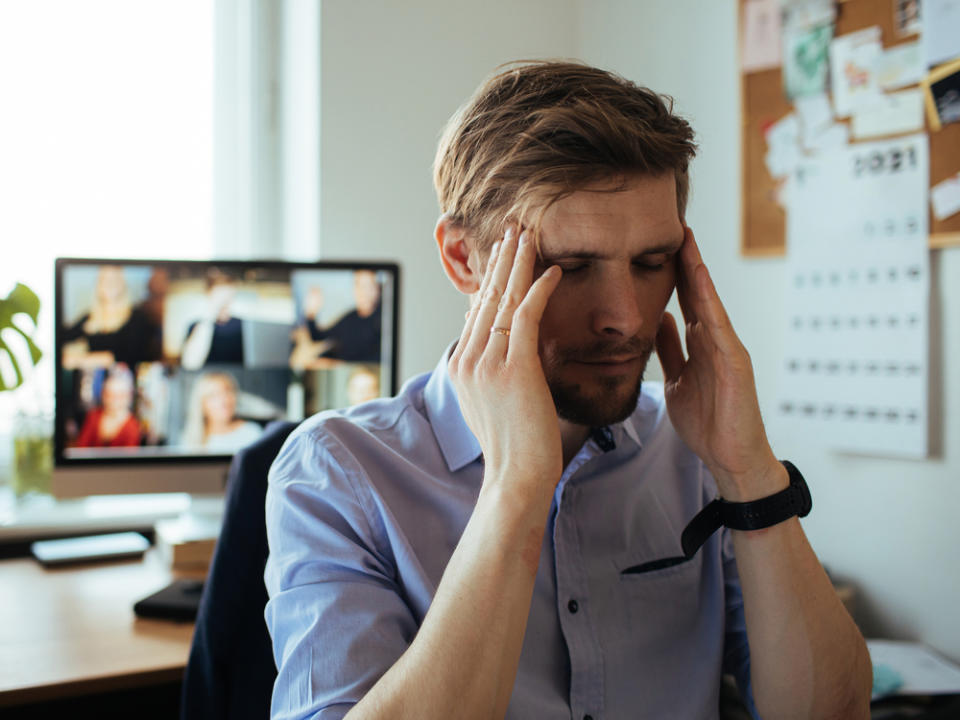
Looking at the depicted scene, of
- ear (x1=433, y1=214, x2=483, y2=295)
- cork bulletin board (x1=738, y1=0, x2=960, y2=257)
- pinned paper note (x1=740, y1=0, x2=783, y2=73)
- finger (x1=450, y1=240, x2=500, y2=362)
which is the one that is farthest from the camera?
pinned paper note (x1=740, y1=0, x2=783, y2=73)

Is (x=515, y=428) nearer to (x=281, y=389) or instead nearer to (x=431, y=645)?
(x=431, y=645)

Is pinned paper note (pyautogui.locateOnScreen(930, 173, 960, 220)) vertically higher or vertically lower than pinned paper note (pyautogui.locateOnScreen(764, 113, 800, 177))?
lower

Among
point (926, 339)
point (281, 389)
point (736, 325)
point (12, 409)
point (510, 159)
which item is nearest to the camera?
point (510, 159)

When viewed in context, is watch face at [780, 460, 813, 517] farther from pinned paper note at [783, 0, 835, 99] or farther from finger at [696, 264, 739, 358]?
pinned paper note at [783, 0, 835, 99]

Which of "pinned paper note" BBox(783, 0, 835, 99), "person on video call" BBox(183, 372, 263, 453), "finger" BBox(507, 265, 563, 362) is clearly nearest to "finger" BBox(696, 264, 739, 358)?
"finger" BBox(507, 265, 563, 362)

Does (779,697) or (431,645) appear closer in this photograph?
(431,645)

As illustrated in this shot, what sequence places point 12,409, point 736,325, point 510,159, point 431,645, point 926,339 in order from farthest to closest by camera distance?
point 12,409 → point 736,325 → point 926,339 → point 510,159 → point 431,645

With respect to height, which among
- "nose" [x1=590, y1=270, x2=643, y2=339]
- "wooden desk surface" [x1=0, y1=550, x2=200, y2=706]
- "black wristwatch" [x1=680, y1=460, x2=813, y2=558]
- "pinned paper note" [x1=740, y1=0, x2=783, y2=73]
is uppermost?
"pinned paper note" [x1=740, y1=0, x2=783, y2=73]

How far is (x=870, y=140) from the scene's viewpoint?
1465mm

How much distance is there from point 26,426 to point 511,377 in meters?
1.38

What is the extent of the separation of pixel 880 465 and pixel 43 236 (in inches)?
78.2

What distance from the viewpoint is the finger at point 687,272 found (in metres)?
0.96

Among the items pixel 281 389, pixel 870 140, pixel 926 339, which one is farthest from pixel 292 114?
pixel 926 339

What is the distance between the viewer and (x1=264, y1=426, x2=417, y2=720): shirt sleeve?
2.48ft
